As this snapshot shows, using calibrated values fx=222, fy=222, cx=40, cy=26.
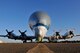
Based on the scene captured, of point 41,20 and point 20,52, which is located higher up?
point 41,20

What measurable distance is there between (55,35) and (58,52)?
59586 millimetres

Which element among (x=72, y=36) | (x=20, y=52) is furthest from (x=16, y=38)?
(x=20, y=52)

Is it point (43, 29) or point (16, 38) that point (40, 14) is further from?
point (16, 38)

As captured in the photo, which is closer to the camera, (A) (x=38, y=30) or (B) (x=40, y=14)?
(A) (x=38, y=30)

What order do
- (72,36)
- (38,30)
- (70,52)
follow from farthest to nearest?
(72,36), (38,30), (70,52)

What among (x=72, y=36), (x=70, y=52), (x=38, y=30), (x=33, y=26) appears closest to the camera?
(x=70, y=52)

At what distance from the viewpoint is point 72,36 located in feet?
299

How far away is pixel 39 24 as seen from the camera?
3091 inches

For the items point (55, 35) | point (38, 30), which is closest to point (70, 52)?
point (38, 30)

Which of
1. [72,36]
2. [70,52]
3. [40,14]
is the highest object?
[40,14]

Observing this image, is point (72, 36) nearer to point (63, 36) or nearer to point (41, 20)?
point (63, 36)

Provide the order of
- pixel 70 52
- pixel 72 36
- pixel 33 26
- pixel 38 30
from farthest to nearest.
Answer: pixel 72 36 < pixel 33 26 < pixel 38 30 < pixel 70 52

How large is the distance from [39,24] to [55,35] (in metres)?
15.0

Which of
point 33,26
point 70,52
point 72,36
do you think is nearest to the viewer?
point 70,52
